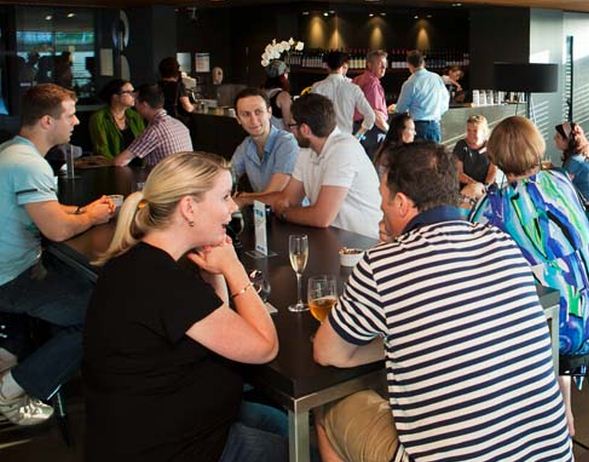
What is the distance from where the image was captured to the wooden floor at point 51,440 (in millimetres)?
3033

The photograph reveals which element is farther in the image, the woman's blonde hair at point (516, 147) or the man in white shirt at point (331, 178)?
the man in white shirt at point (331, 178)

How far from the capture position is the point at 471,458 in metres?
1.60

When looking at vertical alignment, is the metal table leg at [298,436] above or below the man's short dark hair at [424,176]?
below

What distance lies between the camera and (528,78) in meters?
8.20

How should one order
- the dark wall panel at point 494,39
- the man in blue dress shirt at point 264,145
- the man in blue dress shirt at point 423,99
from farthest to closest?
the dark wall panel at point 494,39, the man in blue dress shirt at point 423,99, the man in blue dress shirt at point 264,145

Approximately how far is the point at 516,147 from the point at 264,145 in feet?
5.00

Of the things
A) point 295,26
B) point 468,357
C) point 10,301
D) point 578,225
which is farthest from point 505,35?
point 468,357

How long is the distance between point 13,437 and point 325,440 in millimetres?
1822

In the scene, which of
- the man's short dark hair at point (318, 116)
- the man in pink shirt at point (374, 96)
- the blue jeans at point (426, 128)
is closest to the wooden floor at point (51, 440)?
the man's short dark hair at point (318, 116)

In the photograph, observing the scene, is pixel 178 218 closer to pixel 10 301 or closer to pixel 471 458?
pixel 471 458

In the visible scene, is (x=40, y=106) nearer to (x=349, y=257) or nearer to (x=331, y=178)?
(x=331, y=178)

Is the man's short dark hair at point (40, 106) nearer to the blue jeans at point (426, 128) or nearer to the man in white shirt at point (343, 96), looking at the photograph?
the man in white shirt at point (343, 96)

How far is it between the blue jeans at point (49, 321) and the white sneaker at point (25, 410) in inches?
3.9

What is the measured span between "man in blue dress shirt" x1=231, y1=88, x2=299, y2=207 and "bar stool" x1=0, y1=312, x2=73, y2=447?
1.26m
